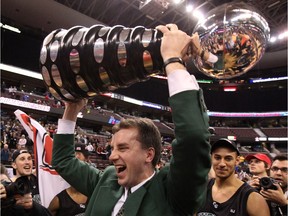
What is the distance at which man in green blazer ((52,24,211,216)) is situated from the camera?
0.88m

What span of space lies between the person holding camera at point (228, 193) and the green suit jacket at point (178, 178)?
0.83m

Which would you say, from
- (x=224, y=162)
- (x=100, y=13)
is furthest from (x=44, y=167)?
(x=100, y=13)

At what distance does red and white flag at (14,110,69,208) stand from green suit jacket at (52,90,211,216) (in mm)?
919

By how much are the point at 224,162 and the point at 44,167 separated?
1256 mm

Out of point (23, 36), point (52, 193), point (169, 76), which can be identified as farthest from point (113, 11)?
point (169, 76)

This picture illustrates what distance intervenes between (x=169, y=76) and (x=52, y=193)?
5.22 feet

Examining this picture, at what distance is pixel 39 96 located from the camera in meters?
17.2

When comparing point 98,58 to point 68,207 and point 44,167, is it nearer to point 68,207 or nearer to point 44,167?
point 44,167

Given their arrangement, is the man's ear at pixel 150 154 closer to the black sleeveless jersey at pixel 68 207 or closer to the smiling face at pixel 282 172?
the black sleeveless jersey at pixel 68 207

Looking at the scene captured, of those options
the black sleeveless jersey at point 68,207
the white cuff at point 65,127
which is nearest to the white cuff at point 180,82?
the white cuff at point 65,127

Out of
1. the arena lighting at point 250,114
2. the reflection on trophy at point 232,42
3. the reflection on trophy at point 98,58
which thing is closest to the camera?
the reflection on trophy at point 98,58

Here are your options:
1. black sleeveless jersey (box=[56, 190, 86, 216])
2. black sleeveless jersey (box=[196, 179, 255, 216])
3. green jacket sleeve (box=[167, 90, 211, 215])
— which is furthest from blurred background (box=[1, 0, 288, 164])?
green jacket sleeve (box=[167, 90, 211, 215])

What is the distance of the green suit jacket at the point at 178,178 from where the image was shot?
0.87 m

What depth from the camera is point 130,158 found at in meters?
1.11
